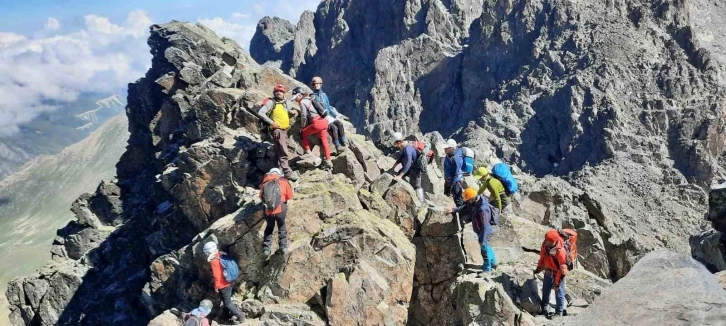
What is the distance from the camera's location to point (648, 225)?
77.8 m

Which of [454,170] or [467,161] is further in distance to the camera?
[467,161]

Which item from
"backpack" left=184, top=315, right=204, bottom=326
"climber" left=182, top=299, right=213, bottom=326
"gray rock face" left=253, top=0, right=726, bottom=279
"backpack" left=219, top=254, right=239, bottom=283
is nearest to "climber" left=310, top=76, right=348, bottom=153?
"backpack" left=219, top=254, right=239, bottom=283

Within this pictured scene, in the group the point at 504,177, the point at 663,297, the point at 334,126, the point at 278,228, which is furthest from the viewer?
the point at 334,126

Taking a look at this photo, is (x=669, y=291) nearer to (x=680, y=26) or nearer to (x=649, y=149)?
(x=649, y=149)

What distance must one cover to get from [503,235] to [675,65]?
4633 inches

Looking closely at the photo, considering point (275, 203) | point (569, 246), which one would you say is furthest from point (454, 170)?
point (275, 203)

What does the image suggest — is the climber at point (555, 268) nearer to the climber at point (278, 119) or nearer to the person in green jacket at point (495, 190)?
the person in green jacket at point (495, 190)

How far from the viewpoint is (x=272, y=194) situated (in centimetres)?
1931

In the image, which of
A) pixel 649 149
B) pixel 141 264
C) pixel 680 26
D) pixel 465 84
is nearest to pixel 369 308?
pixel 141 264

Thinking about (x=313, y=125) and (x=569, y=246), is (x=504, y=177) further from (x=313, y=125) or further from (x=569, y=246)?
(x=313, y=125)

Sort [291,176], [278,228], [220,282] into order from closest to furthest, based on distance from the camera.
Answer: [220,282], [278,228], [291,176]

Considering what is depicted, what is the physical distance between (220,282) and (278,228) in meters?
2.78

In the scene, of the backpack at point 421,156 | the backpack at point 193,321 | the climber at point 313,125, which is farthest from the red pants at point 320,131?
the backpack at point 193,321

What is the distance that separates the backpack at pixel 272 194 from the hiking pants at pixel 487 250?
23.9ft
